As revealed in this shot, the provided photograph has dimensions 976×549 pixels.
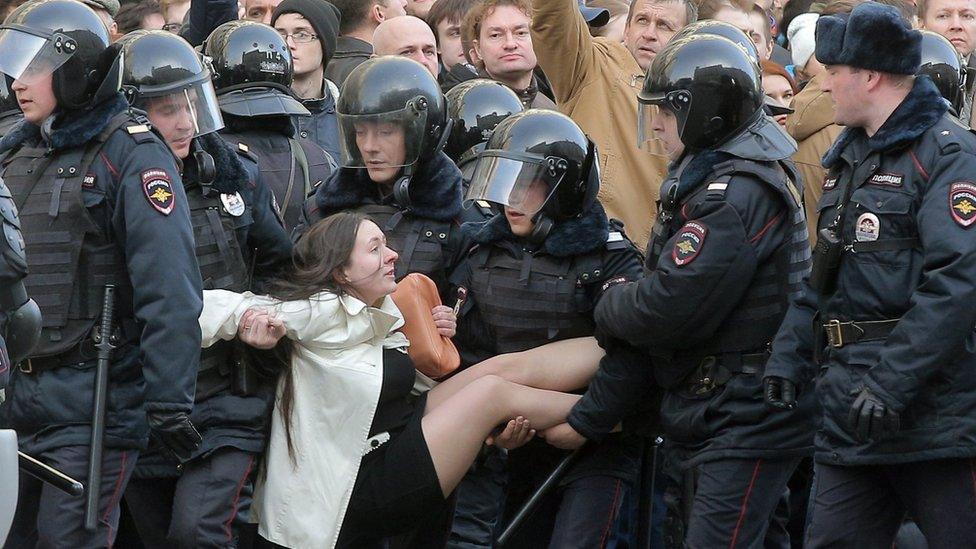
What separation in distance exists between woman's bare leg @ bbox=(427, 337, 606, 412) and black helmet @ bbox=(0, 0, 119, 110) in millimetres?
1620

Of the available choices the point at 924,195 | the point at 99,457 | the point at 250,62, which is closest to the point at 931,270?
the point at 924,195

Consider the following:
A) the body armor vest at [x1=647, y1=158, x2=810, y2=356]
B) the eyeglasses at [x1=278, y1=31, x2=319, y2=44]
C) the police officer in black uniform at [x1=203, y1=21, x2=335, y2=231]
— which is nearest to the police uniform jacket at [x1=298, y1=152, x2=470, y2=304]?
the police officer in black uniform at [x1=203, y1=21, x2=335, y2=231]

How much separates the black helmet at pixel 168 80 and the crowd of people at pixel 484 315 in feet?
0.04

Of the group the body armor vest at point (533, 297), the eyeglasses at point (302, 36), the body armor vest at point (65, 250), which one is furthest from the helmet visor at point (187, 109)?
the eyeglasses at point (302, 36)

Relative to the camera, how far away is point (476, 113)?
7.20 metres

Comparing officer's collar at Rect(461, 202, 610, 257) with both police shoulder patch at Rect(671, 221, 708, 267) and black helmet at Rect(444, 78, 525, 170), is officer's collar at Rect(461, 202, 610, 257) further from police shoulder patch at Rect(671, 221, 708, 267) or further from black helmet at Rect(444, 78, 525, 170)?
black helmet at Rect(444, 78, 525, 170)

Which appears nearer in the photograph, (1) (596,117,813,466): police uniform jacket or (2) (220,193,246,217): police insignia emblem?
(1) (596,117,813,466): police uniform jacket

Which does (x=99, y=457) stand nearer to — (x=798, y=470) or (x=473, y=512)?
(x=473, y=512)

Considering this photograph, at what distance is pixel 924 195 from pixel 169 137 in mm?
2649

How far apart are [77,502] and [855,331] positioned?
255cm

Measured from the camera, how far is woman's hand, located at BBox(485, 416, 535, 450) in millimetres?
5883

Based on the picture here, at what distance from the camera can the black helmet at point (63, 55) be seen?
5.38 metres

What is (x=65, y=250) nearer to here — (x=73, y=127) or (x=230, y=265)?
(x=73, y=127)

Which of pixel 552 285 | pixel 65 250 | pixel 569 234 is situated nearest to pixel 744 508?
pixel 552 285
